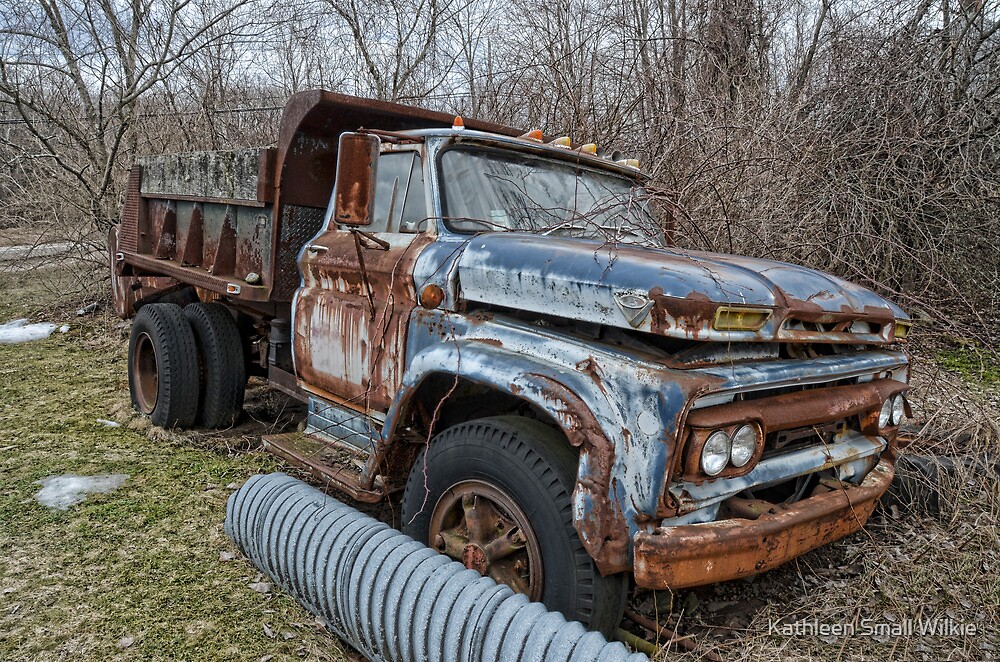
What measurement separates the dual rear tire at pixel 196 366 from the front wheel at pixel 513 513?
2.57 meters

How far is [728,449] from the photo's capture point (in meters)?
2.33

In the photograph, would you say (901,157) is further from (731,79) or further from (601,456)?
(601,456)

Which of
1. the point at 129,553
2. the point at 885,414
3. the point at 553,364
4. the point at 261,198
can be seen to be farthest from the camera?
the point at 261,198

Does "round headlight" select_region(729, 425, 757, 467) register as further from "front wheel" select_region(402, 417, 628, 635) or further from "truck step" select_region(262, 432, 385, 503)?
"truck step" select_region(262, 432, 385, 503)

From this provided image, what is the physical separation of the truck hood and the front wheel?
1.67 feet

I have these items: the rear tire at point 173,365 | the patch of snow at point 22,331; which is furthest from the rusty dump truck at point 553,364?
the patch of snow at point 22,331

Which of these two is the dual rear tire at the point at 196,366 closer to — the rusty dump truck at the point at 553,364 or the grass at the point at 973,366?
the rusty dump truck at the point at 553,364

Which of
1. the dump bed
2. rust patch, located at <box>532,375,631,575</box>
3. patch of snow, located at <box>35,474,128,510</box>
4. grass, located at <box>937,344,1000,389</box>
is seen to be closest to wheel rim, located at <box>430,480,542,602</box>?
rust patch, located at <box>532,375,631,575</box>

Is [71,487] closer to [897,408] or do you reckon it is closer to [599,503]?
[599,503]

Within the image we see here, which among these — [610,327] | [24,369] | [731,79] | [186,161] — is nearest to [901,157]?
[731,79]

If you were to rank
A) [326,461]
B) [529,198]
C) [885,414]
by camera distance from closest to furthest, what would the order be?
[885,414] → [529,198] → [326,461]

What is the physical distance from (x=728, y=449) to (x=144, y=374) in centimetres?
485

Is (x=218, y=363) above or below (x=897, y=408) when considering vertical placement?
below

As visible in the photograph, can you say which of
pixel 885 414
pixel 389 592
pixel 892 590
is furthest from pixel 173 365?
pixel 892 590
